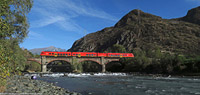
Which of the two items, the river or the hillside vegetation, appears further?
the hillside vegetation

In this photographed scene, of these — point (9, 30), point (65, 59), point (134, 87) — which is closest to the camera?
point (9, 30)

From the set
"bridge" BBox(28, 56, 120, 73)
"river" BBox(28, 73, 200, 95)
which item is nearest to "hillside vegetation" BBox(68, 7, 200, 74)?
"bridge" BBox(28, 56, 120, 73)

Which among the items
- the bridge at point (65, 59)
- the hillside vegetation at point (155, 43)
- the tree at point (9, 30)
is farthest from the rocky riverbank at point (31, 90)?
the bridge at point (65, 59)

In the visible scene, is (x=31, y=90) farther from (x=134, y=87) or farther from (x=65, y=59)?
(x=65, y=59)

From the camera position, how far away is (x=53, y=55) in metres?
58.6

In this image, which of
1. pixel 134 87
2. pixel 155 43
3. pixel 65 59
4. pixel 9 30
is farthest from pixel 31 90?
pixel 155 43

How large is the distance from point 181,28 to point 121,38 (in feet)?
201

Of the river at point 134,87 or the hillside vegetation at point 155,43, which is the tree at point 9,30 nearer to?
the river at point 134,87

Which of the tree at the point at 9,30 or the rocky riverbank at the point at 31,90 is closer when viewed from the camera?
the tree at the point at 9,30

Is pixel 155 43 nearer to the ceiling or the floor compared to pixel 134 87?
nearer to the ceiling

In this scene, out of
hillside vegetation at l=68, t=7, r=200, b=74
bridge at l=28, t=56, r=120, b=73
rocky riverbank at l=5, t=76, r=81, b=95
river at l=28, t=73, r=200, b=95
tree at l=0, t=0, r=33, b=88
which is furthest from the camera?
hillside vegetation at l=68, t=7, r=200, b=74

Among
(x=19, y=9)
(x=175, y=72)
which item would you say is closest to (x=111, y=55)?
(x=175, y=72)

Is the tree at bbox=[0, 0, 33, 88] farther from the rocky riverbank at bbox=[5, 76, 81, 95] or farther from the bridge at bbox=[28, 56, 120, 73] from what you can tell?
the bridge at bbox=[28, 56, 120, 73]

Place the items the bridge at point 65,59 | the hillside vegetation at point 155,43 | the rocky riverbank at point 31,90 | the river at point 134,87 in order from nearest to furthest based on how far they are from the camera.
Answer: the rocky riverbank at point 31,90 < the river at point 134,87 < the bridge at point 65,59 < the hillside vegetation at point 155,43
